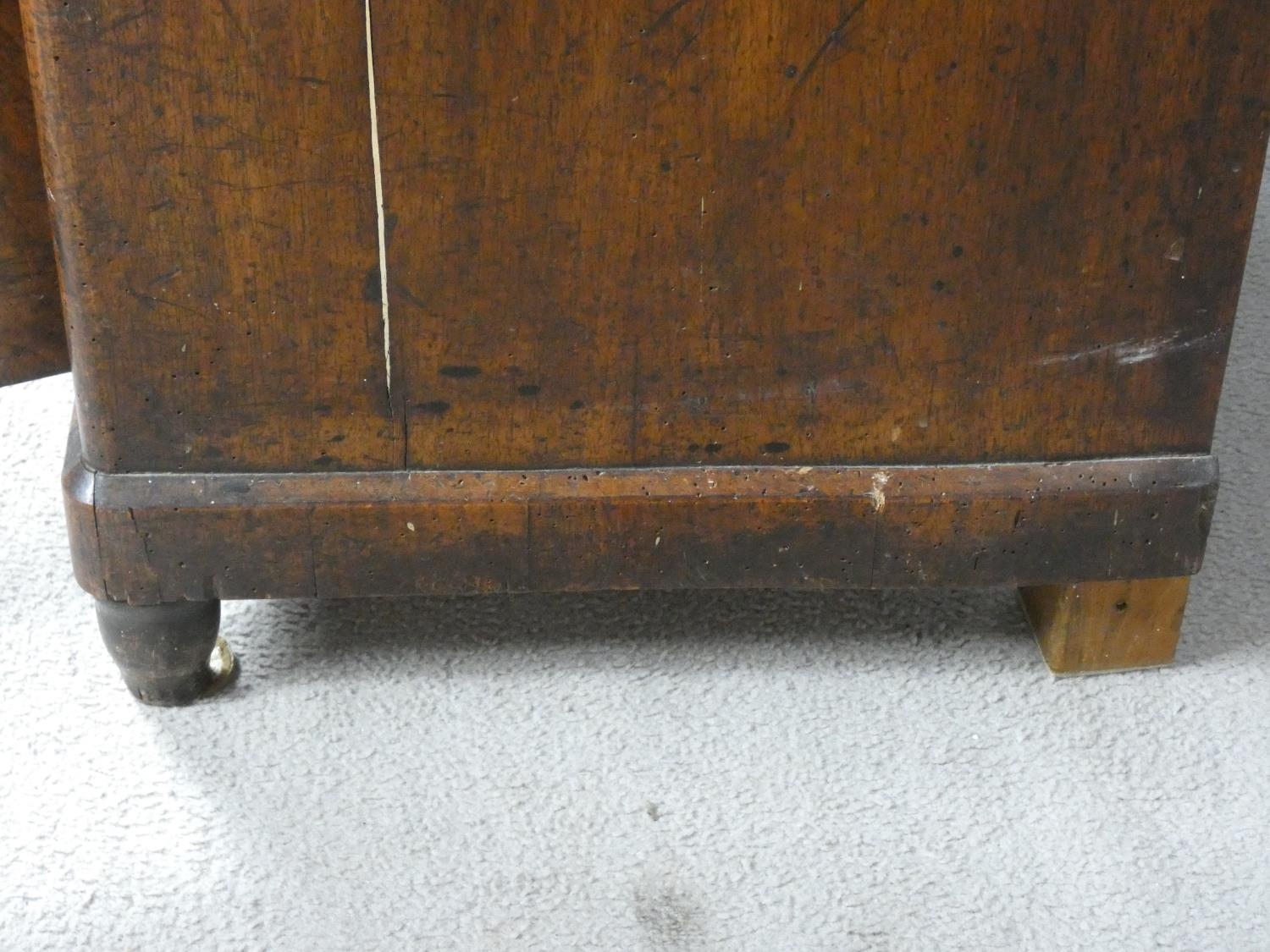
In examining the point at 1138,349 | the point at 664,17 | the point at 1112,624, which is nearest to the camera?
the point at 664,17

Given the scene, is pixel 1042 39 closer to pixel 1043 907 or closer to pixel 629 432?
pixel 629 432

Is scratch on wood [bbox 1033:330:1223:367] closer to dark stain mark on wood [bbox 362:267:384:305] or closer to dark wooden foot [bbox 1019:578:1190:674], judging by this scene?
dark wooden foot [bbox 1019:578:1190:674]

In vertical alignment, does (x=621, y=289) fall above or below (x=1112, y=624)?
above

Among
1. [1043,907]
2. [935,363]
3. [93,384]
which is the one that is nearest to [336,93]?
[93,384]

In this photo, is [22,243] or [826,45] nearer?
[826,45]

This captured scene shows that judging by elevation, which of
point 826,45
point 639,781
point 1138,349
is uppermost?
point 826,45

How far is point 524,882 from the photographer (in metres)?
0.94

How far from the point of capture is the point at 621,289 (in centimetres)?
96

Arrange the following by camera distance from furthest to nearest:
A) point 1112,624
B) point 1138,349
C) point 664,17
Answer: point 1112,624 < point 1138,349 < point 664,17

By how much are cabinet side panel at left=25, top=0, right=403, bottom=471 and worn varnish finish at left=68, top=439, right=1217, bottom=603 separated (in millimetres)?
31

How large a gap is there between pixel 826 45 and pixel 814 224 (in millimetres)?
105

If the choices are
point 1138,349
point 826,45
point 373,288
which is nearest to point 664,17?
point 826,45

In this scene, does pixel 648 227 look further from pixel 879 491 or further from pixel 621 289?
pixel 879 491

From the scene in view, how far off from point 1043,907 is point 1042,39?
0.49m
